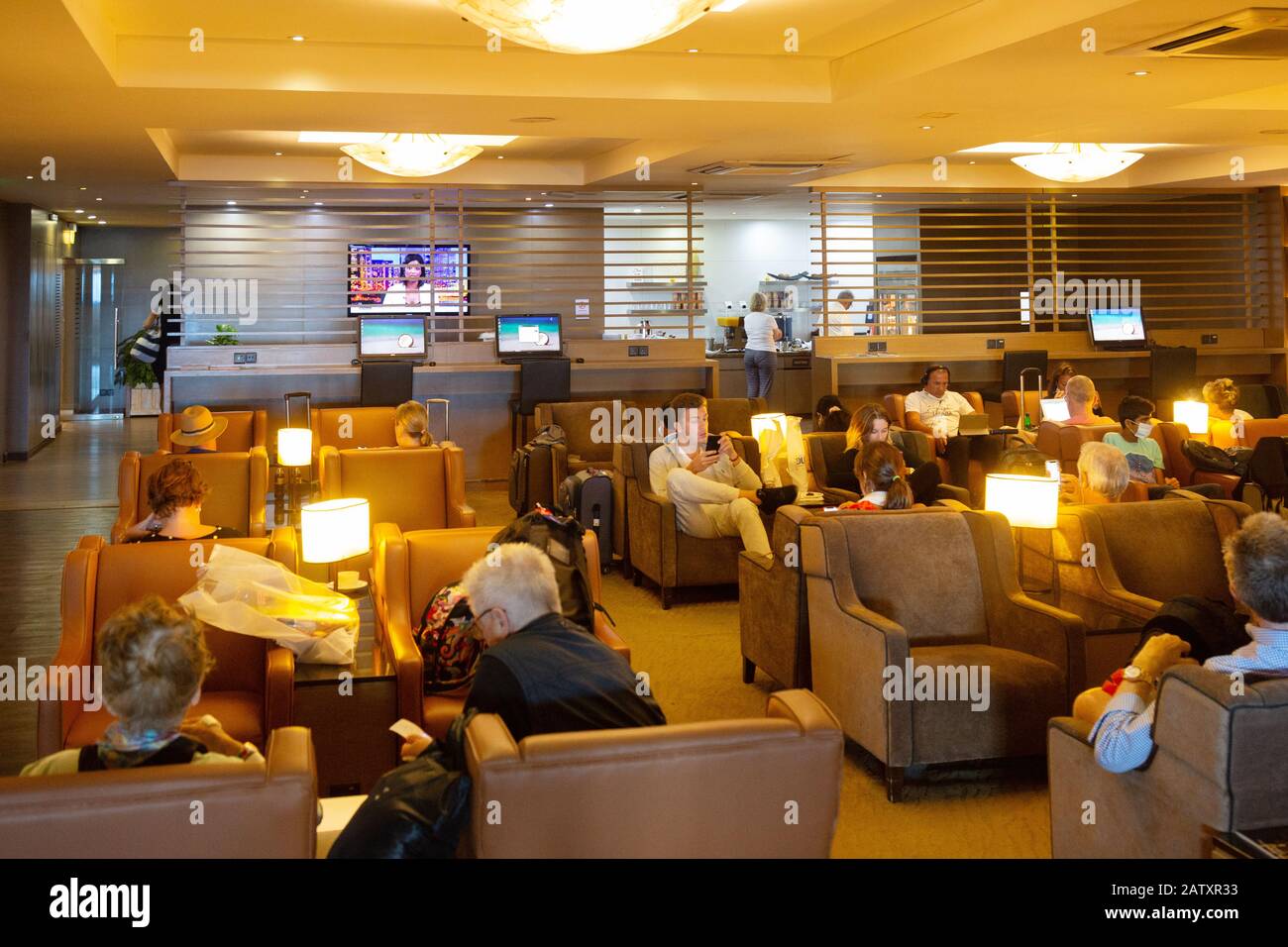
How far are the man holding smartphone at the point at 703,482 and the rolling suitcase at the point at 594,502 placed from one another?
2.16 ft

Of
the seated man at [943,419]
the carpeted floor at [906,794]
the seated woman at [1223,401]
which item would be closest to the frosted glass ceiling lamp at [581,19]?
the carpeted floor at [906,794]

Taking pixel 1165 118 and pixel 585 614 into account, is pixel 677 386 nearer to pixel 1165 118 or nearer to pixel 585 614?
pixel 1165 118

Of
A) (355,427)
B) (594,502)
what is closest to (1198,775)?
(594,502)

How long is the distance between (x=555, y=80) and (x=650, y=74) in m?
0.63

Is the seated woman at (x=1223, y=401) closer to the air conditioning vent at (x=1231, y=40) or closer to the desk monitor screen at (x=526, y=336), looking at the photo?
the air conditioning vent at (x=1231, y=40)

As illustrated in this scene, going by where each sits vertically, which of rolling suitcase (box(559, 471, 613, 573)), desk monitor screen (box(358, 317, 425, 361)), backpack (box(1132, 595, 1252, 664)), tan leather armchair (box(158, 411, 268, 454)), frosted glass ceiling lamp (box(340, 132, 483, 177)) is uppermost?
frosted glass ceiling lamp (box(340, 132, 483, 177))

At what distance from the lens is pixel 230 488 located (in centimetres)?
685

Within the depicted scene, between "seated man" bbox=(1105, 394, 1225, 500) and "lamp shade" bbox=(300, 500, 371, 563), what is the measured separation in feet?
13.6

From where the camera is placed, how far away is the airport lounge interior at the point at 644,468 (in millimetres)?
2418

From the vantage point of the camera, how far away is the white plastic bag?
396 centimetres

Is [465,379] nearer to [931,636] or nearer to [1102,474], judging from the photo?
[1102,474]

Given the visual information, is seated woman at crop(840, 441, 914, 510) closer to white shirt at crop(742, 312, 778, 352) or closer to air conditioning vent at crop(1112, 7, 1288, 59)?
air conditioning vent at crop(1112, 7, 1288, 59)

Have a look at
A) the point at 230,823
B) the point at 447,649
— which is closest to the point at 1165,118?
the point at 447,649

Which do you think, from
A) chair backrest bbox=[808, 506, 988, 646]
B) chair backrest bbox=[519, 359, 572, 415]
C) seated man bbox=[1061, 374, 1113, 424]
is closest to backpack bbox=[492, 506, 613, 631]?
chair backrest bbox=[808, 506, 988, 646]
